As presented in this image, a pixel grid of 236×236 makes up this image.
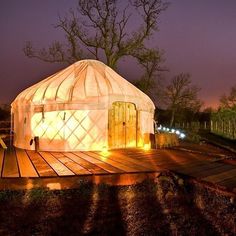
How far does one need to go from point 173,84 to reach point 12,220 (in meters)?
16.9

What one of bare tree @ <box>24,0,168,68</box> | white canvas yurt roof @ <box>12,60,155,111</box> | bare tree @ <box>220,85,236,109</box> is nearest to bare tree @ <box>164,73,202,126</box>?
bare tree @ <box>220,85,236,109</box>

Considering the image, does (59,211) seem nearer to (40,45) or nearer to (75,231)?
(75,231)

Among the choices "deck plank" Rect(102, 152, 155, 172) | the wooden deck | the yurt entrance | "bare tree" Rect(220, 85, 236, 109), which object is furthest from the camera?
"bare tree" Rect(220, 85, 236, 109)

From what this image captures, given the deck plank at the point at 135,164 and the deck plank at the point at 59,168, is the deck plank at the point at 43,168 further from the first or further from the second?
the deck plank at the point at 135,164

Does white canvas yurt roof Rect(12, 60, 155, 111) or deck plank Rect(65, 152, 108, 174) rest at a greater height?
white canvas yurt roof Rect(12, 60, 155, 111)

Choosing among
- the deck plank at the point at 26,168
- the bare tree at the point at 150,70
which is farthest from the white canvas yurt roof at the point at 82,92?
the bare tree at the point at 150,70

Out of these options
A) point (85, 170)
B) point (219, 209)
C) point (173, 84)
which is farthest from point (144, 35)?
point (219, 209)

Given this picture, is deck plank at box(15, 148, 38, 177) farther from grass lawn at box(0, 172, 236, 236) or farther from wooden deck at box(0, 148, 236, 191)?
grass lawn at box(0, 172, 236, 236)

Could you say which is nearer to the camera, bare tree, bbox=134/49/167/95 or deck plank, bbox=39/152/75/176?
deck plank, bbox=39/152/75/176

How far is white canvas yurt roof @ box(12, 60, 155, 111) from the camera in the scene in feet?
19.7

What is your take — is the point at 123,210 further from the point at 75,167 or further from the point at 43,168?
the point at 43,168

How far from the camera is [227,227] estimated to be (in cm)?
215

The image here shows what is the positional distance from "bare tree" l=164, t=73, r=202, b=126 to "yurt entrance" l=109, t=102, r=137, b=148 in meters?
11.3

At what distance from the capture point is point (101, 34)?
11.4m
